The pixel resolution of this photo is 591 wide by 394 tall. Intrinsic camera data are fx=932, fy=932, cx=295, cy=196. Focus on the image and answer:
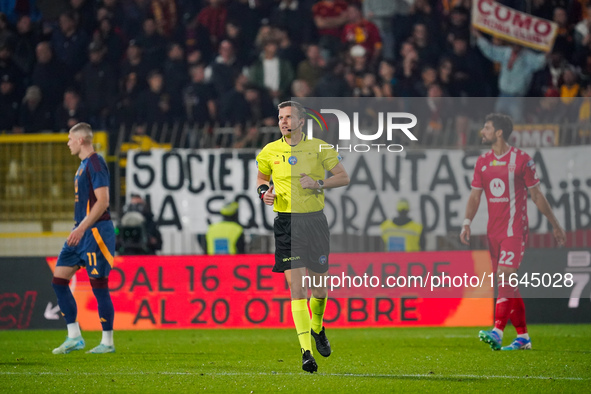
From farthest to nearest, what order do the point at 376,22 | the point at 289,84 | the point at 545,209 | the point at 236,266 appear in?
the point at 376,22
the point at 289,84
the point at 236,266
the point at 545,209

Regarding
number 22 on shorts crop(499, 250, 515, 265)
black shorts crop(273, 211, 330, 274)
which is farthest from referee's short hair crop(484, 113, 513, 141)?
black shorts crop(273, 211, 330, 274)

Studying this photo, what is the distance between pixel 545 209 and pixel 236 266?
14.4 ft

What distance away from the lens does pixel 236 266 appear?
12062 mm

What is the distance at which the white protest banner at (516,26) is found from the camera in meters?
15.3

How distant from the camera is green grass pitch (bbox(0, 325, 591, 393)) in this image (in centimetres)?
682

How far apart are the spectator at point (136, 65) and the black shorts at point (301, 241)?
315 inches

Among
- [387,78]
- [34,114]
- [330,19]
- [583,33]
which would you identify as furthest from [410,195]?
[34,114]

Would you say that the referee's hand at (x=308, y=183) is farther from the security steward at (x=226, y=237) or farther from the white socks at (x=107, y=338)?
the security steward at (x=226, y=237)

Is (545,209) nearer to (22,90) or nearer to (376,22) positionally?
(376,22)

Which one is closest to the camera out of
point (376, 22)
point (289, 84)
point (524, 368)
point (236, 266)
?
point (524, 368)

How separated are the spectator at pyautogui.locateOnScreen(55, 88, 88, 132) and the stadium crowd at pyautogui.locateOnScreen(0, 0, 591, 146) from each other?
0.07 feet

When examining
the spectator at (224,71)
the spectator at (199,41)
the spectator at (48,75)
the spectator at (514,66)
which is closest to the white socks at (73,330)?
the spectator at (224,71)

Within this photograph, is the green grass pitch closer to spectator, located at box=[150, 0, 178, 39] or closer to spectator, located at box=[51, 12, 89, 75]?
spectator, located at box=[51, 12, 89, 75]

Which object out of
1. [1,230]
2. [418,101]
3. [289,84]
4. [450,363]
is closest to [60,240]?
[1,230]
